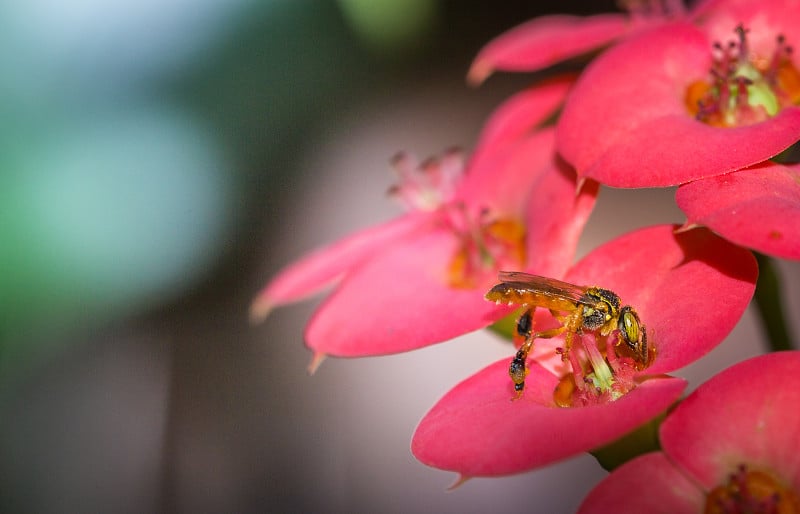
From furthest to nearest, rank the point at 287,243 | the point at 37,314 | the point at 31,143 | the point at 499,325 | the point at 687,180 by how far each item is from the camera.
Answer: the point at 287,243
the point at 31,143
the point at 37,314
the point at 499,325
the point at 687,180

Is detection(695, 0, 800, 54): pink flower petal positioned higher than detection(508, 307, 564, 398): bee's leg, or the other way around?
→ detection(695, 0, 800, 54): pink flower petal

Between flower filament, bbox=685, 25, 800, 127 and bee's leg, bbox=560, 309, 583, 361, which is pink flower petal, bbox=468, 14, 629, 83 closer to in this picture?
flower filament, bbox=685, 25, 800, 127

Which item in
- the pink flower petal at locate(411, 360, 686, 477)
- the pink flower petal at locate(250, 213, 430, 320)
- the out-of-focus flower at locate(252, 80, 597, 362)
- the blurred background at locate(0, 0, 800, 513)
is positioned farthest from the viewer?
the blurred background at locate(0, 0, 800, 513)

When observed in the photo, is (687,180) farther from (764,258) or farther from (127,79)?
(127,79)

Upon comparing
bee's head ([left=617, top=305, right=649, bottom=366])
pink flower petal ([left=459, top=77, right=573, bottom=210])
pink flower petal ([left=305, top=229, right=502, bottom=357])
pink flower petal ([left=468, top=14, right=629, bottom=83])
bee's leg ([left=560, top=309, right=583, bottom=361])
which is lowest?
bee's head ([left=617, top=305, right=649, bottom=366])

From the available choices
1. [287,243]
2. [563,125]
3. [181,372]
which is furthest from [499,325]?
[287,243]

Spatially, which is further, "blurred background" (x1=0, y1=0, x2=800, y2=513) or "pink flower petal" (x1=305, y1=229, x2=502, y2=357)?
"blurred background" (x1=0, y1=0, x2=800, y2=513)

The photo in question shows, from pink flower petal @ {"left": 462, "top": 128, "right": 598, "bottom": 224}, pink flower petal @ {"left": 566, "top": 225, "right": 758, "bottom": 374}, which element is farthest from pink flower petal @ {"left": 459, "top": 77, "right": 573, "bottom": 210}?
pink flower petal @ {"left": 566, "top": 225, "right": 758, "bottom": 374}

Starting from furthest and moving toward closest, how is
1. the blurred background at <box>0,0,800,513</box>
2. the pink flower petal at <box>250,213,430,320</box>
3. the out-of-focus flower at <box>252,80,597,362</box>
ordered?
the blurred background at <box>0,0,800,513</box>
the pink flower petal at <box>250,213,430,320</box>
the out-of-focus flower at <box>252,80,597,362</box>
